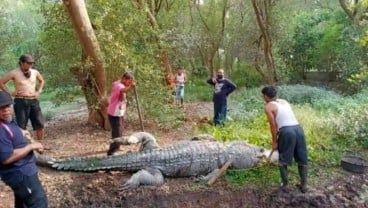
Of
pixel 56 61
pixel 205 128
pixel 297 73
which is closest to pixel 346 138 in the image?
pixel 205 128

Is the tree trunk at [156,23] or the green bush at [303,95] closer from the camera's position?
the tree trunk at [156,23]

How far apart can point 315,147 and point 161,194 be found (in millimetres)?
3479

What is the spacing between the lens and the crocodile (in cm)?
766

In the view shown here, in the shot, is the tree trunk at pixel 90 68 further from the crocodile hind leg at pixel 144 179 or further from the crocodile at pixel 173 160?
the crocodile hind leg at pixel 144 179

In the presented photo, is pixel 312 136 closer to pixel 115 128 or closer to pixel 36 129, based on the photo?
pixel 115 128

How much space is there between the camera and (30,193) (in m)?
4.65

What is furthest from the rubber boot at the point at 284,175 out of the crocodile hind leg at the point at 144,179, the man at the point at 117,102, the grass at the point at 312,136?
the man at the point at 117,102

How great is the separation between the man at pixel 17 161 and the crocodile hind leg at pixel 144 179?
96.8 inches

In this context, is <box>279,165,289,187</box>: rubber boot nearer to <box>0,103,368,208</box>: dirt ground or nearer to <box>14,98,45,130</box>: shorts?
<box>0,103,368,208</box>: dirt ground

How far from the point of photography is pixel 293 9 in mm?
24500

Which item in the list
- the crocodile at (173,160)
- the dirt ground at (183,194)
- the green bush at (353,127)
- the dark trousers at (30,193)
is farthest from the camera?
the green bush at (353,127)

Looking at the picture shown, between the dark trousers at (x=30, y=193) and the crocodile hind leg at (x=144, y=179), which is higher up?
the dark trousers at (x=30, y=193)

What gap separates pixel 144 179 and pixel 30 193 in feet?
9.31

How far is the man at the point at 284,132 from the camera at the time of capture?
6.96 m
